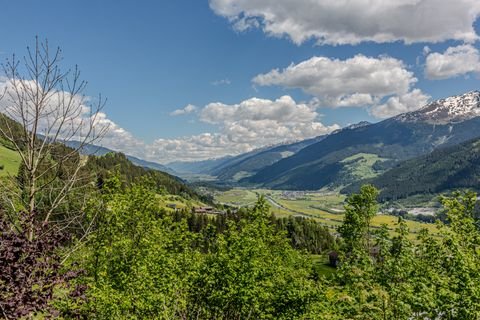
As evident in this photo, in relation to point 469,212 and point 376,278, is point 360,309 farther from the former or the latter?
point 469,212

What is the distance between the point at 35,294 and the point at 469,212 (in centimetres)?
1926

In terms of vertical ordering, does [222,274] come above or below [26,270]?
below

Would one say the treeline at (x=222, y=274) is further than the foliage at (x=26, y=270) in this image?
Yes

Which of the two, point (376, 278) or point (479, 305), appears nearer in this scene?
point (479, 305)

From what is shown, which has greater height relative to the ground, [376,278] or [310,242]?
[376,278]

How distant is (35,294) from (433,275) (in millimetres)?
14996

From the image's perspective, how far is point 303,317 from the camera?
25.0m

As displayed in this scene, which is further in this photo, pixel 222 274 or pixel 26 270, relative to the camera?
pixel 222 274

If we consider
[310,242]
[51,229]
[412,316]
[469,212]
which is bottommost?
[310,242]

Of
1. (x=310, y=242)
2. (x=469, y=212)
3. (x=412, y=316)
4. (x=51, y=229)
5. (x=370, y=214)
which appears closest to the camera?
(x=51, y=229)

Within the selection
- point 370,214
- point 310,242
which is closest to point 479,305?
point 370,214

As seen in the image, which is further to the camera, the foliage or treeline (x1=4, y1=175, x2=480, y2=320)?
treeline (x1=4, y1=175, x2=480, y2=320)

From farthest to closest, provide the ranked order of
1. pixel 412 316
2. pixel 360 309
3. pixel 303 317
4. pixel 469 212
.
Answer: pixel 303 317
pixel 469 212
pixel 360 309
pixel 412 316

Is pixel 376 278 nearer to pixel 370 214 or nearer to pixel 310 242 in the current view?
pixel 370 214
